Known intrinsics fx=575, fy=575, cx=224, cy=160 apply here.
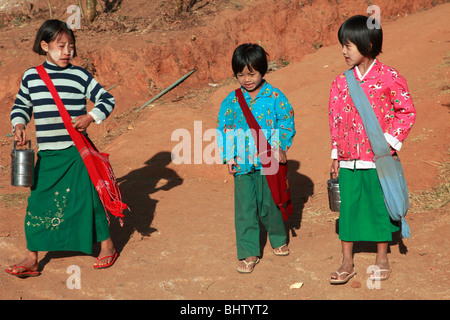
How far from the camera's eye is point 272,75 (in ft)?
37.2

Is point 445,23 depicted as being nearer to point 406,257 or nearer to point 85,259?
point 406,257

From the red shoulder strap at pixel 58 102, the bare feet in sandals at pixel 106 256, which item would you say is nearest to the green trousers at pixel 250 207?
the bare feet in sandals at pixel 106 256

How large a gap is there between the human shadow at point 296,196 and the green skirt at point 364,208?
3.52ft

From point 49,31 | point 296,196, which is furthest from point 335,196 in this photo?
point 49,31

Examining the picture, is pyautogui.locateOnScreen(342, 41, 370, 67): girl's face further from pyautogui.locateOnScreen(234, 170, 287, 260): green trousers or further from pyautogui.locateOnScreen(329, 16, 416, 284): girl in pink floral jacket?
pyautogui.locateOnScreen(234, 170, 287, 260): green trousers

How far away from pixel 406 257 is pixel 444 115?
11.3 ft

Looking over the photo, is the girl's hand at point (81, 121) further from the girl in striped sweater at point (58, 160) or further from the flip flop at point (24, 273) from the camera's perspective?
the flip flop at point (24, 273)

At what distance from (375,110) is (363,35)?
50 cm

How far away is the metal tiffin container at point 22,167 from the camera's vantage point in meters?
4.34

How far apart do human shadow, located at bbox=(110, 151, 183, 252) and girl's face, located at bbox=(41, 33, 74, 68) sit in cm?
172

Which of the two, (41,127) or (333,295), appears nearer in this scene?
(333,295)

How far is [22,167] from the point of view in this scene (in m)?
4.36

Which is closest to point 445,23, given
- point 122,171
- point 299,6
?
point 299,6

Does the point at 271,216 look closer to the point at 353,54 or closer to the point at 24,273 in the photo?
the point at 353,54
